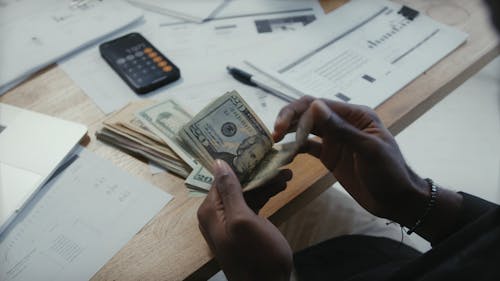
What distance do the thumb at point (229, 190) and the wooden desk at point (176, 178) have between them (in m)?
0.07

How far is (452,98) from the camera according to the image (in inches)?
87.2

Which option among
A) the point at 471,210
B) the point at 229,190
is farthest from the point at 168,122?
the point at 471,210

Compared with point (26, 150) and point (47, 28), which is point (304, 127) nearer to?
point (26, 150)

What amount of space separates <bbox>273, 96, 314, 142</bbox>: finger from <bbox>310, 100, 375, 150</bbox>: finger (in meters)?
0.05

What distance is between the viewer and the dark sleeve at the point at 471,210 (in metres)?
0.79

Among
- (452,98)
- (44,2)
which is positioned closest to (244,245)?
(44,2)

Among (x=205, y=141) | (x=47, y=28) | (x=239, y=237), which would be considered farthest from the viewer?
(x=47, y=28)

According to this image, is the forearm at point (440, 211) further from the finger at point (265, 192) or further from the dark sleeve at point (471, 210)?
the finger at point (265, 192)

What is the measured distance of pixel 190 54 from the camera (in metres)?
1.01

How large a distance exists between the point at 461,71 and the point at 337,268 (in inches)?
20.1

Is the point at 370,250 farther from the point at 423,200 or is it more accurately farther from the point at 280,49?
the point at 280,49

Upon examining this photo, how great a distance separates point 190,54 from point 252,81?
180 mm

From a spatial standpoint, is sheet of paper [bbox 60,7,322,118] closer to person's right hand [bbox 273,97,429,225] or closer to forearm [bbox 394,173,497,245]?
person's right hand [bbox 273,97,429,225]

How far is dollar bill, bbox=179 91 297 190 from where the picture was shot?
75 cm
